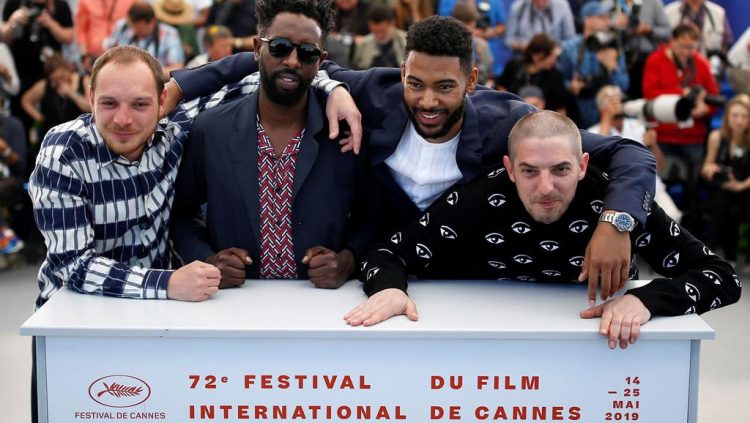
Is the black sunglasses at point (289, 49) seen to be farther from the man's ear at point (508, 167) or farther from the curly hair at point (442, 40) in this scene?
the man's ear at point (508, 167)

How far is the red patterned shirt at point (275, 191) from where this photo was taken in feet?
8.85

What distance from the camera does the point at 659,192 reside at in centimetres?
589

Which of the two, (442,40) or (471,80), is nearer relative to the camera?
(442,40)

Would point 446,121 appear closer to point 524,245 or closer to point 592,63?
point 524,245

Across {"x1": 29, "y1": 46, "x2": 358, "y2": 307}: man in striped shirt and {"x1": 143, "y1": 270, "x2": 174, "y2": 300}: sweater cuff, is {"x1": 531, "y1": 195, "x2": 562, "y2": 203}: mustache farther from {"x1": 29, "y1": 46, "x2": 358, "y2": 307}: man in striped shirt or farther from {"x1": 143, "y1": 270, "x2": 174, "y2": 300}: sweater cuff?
{"x1": 143, "y1": 270, "x2": 174, "y2": 300}: sweater cuff

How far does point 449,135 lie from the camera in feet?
8.72

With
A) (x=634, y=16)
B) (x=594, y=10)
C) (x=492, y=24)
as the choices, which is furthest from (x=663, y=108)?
(x=492, y=24)

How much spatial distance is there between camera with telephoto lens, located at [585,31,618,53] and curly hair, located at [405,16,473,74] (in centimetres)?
424

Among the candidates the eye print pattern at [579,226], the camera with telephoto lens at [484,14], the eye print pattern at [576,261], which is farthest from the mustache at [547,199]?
the camera with telephoto lens at [484,14]

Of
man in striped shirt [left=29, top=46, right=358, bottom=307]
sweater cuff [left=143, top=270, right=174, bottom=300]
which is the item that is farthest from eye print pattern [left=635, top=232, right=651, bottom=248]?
sweater cuff [left=143, top=270, right=174, bottom=300]

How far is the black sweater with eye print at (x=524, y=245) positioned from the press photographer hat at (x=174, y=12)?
4817 mm

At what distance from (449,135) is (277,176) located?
0.48 metres

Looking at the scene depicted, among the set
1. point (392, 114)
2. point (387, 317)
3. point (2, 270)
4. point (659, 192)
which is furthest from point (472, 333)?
point (2, 270)

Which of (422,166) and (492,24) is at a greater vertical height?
(492,24)
